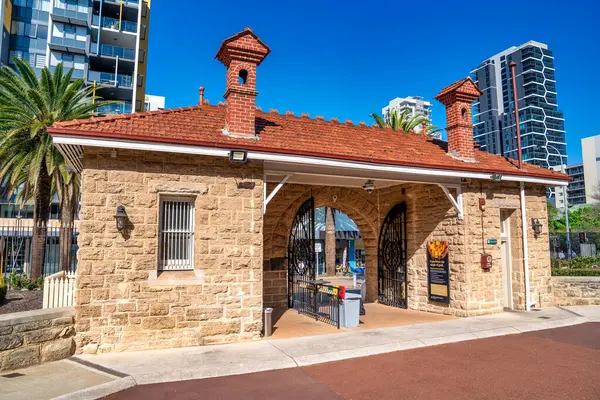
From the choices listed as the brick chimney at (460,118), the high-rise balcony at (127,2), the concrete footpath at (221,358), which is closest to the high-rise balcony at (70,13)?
the high-rise balcony at (127,2)

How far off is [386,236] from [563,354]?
656cm

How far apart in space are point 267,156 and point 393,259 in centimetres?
669

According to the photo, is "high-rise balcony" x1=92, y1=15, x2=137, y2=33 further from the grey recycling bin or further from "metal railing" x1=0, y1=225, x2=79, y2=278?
the grey recycling bin

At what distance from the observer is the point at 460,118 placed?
12.2 meters

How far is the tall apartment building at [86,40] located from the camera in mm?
39406

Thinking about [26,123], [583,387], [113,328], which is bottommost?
[583,387]

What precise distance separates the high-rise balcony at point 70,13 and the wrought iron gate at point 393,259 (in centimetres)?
3966

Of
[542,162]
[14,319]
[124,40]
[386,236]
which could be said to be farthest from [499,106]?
[14,319]

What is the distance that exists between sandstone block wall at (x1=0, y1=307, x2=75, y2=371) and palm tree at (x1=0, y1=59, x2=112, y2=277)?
25.5 ft

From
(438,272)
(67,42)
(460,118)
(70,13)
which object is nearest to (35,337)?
(438,272)

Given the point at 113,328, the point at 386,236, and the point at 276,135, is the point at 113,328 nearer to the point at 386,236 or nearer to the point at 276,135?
the point at 276,135

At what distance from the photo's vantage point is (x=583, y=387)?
6.02m

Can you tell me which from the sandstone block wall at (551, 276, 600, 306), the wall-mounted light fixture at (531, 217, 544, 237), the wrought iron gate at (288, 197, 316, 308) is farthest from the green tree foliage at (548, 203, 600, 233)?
the wrought iron gate at (288, 197, 316, 308)

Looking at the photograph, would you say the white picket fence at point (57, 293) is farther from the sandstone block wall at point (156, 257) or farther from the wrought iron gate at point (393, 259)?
the wrought iron gate at point (393, 259)
